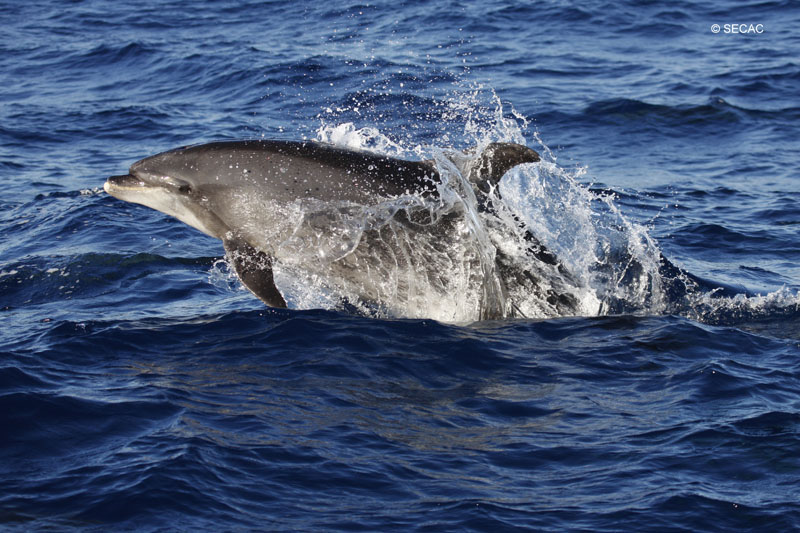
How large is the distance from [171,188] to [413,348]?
3.26 m

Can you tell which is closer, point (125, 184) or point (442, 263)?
point (442, 263)

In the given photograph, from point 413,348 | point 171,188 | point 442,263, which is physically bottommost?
point 413,348

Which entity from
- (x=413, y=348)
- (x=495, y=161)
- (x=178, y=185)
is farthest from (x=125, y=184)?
(x=495, y=161)

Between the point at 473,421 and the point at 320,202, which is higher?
the point at 320,202

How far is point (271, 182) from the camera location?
958cm

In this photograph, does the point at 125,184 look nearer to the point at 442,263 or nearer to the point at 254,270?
the point at 254,270

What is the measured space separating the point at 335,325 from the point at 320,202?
4.06 ft

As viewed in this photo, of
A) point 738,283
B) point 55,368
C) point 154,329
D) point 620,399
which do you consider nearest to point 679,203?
point 738,283

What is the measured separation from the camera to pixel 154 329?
31.4ft

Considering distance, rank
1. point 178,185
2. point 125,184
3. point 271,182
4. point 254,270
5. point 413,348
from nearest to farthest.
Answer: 1. point 413,348
2. point 271,182
3. point 254,270
4. point 178,185
5. point 125,184

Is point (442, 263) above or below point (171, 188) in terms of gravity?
below

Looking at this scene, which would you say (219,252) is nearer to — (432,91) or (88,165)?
(88,165)

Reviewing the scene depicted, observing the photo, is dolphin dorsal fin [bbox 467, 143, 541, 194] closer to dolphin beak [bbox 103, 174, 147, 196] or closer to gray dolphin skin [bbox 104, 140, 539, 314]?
gray dolphin skin [bbox 104, 140, 539, 314]

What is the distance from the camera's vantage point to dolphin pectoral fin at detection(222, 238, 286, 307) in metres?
9.55
